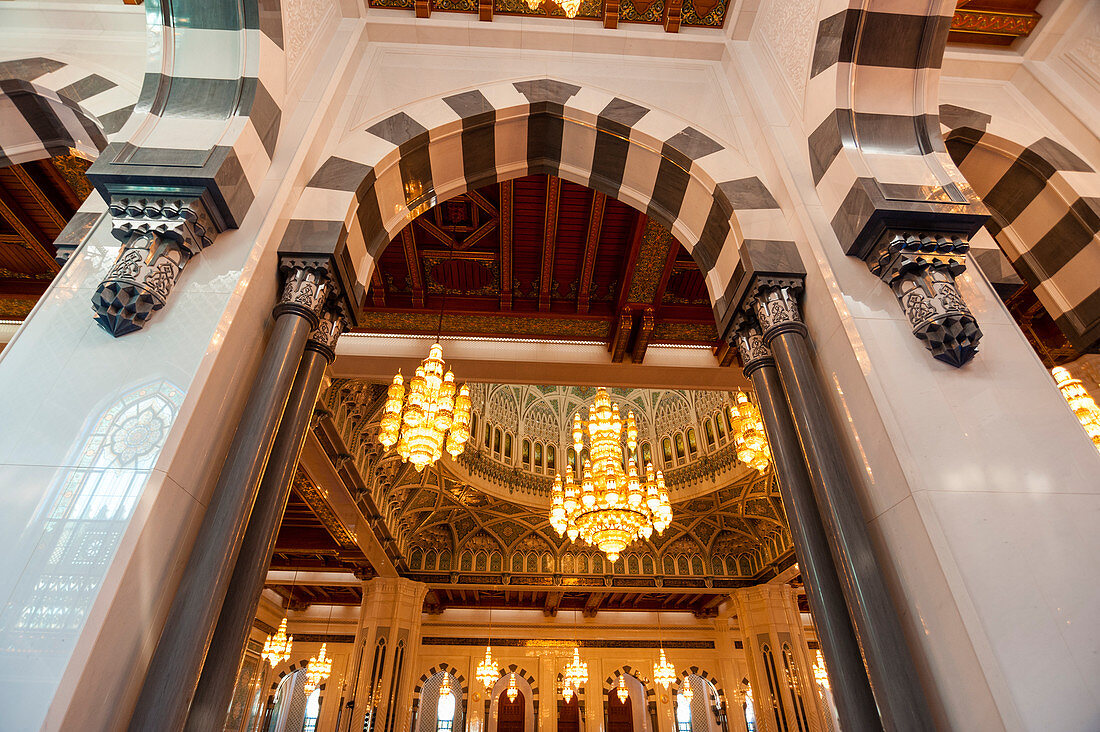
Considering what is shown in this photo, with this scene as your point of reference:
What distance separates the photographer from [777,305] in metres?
2.75

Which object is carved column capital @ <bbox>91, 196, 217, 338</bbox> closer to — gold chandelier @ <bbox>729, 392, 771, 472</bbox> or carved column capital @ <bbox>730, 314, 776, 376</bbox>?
carved column capital @ <bbox>730, 314, 776, 376</bbox>

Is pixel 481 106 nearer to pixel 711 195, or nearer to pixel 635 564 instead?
pixel 711 195

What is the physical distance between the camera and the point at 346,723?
34.9 ft

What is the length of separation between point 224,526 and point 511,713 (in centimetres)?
1665

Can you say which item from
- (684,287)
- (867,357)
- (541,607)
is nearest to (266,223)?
(867,357)

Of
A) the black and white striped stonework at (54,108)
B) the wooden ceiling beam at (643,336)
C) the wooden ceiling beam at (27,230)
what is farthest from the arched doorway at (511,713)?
the black and white striped stonework at (54,108)

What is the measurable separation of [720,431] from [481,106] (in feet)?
33.7

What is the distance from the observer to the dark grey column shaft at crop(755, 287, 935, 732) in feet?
5.88

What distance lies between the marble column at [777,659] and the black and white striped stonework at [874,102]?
12.0 metres

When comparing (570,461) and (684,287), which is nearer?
(684,287)

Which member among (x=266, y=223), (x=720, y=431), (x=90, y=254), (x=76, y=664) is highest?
(x=720, y=431)

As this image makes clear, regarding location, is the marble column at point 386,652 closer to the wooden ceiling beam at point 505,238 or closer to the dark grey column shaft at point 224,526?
the wooden ceiling beam at point 505,238

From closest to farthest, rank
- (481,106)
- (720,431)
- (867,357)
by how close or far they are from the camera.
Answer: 1. (867,357)
2. (481,106)
3. (720,431)

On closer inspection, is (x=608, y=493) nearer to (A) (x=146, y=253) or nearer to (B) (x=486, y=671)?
(A) (x=146, y=253)
